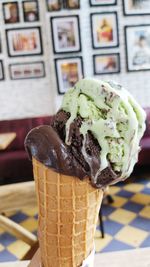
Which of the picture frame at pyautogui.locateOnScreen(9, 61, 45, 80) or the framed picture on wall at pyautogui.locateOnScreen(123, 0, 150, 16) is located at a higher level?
the framed picture on wall at pyautogui.locateOnScreen(123, 0, 150, 16)

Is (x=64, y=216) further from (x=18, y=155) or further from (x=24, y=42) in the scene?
(x=24, y=42)

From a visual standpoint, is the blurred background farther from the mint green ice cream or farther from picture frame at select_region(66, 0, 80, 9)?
the mint green ice cream

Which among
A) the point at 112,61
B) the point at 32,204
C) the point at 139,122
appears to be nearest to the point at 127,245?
the point at 32,204

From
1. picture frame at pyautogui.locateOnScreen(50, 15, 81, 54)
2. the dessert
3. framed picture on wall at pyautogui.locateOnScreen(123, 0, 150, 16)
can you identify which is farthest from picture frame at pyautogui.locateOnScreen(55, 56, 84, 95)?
the dessert

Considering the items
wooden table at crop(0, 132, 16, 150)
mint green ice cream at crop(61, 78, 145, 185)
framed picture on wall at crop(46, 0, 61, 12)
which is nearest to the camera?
mint green ice cream at crop(61, 78, 145, 185)

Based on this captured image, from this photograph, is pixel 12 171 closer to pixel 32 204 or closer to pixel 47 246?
pixel 32 204

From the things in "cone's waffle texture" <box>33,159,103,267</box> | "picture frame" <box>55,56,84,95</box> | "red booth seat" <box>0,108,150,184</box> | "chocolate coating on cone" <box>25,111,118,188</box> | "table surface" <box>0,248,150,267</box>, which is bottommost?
"red booth seat" <box>0,108,150,184</box>
